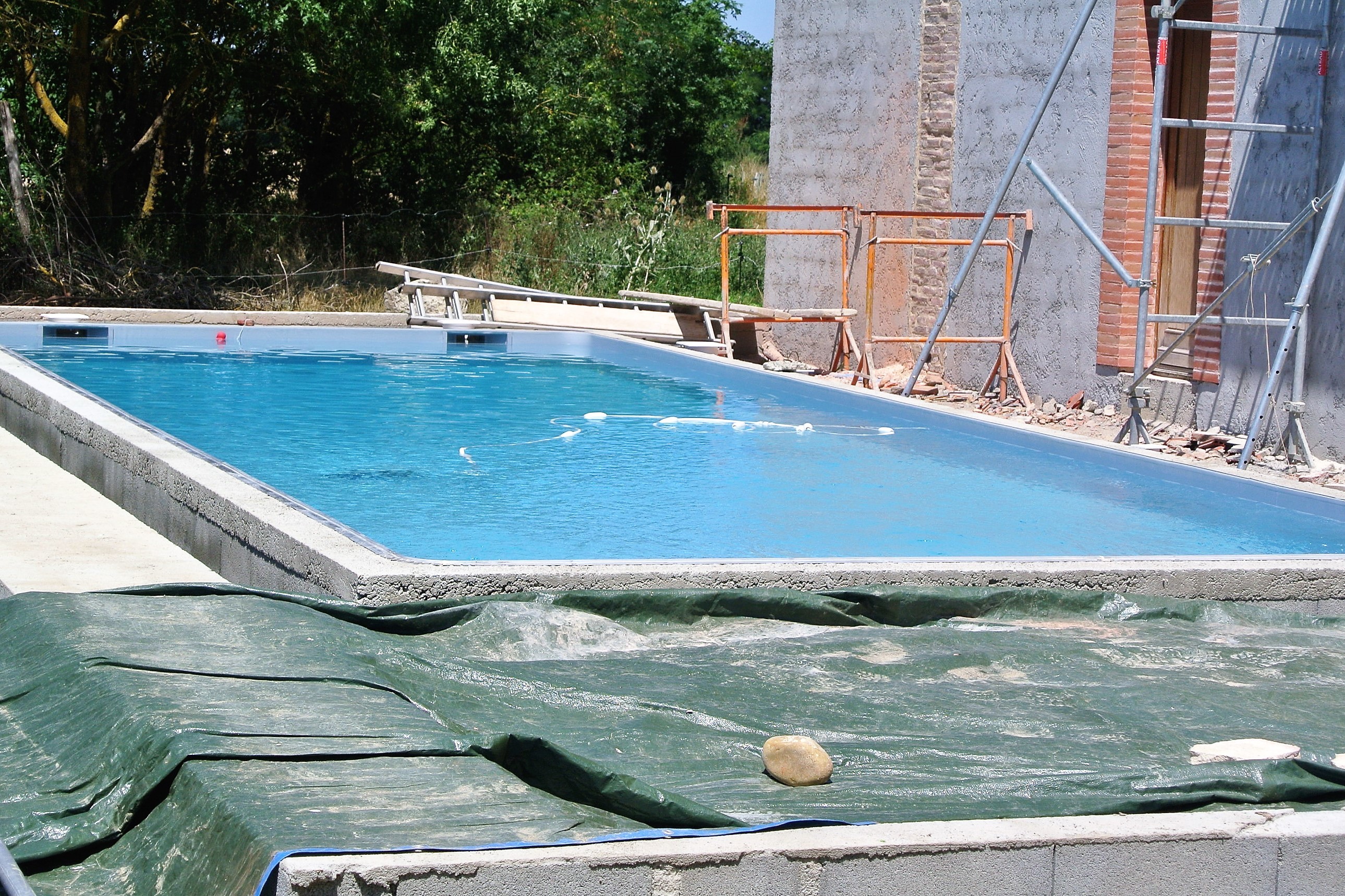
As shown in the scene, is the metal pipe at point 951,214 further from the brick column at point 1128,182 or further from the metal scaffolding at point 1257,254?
the metal scaffolding at point 1257,254

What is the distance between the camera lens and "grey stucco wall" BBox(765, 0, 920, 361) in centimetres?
1408

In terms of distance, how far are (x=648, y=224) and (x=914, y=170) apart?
7019 millimetres

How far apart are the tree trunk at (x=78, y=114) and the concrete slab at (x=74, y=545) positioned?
1143 centimetres

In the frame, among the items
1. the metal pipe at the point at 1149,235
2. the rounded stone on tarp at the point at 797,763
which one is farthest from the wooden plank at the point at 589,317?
the rounded stone on tarp at the point at 797,763

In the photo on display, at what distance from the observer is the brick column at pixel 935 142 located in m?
13.4

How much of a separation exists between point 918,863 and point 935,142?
38.1 feet

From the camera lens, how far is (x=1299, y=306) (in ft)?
28.5

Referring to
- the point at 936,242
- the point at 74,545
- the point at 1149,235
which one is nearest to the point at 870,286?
the point at 936,242

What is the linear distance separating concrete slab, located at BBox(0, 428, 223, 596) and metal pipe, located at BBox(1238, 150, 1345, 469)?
630 centimetres

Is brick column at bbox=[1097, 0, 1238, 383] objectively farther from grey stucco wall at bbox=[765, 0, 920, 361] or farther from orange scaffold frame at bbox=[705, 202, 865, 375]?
grey stucco wall at bbox=[765, 0, 920, 361]

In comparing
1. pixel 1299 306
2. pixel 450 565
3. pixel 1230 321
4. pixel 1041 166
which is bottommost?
pixel 450 565

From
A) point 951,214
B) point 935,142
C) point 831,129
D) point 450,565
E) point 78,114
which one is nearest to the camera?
point 450,565

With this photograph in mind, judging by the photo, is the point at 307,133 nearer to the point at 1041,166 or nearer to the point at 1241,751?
the point at 1041,166

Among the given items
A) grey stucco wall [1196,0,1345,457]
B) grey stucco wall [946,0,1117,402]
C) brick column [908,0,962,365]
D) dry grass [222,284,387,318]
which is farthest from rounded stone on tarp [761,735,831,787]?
dry grass [222,284,387,318]
